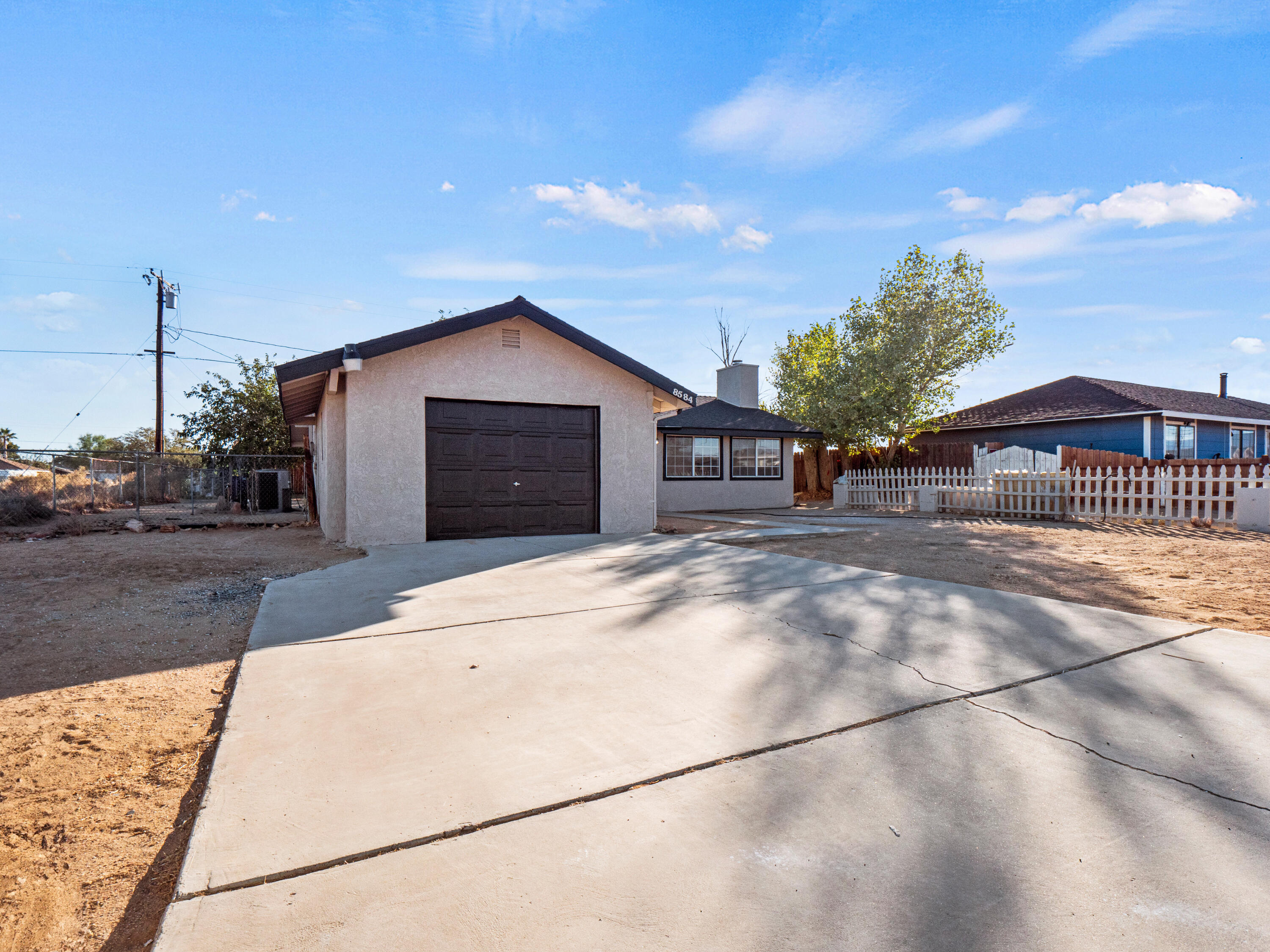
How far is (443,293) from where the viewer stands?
32.3 meters

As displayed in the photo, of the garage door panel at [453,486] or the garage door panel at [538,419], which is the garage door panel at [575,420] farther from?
the garage door panel at [453,486]

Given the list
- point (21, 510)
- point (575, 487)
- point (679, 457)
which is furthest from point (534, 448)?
point (21, 510)

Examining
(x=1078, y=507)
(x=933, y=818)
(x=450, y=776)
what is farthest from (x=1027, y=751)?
(x=1078, y=507)

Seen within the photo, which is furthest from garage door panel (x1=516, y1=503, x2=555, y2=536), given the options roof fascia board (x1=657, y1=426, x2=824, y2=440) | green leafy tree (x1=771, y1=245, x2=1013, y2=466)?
green leafy tree (x1=771, y1=245, x2=1013, y2=466)

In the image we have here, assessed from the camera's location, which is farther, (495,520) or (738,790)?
(495,520)

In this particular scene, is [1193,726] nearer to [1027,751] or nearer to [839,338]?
[1027,751]

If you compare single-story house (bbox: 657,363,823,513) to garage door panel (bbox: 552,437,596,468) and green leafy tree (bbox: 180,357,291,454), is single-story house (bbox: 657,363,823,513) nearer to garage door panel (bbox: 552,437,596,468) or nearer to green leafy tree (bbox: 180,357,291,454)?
garage door panel (bbox: 552,437,596,468)

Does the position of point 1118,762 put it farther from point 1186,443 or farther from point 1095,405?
point 1186,443

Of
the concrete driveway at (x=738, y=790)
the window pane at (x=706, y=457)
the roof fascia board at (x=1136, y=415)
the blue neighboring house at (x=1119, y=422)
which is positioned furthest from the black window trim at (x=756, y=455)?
the concrete driveway at (x=738, y=790)

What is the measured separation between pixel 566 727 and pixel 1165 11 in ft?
38.0

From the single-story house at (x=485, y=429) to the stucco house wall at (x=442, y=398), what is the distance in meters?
0.02

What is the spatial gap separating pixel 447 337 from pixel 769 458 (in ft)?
41.0

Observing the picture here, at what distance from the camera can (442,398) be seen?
32.3 ft

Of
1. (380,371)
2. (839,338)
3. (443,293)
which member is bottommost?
(380,371)
